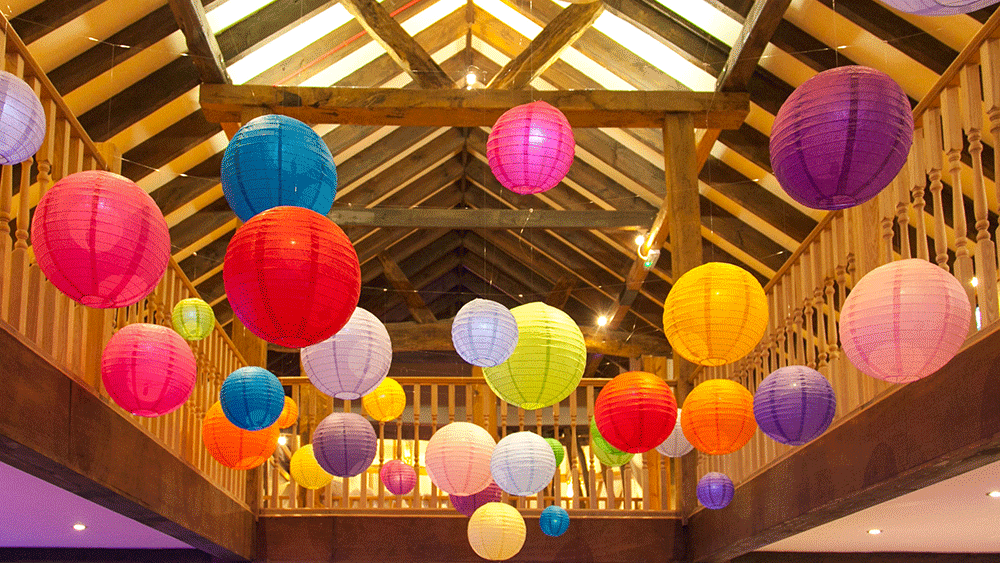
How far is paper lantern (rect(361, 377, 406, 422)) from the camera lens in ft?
19.7

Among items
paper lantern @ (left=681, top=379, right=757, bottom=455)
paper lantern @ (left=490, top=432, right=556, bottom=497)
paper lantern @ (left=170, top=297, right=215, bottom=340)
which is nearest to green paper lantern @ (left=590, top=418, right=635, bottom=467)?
paper lantern @ (left=490, top=432, right=556, bottom=497)

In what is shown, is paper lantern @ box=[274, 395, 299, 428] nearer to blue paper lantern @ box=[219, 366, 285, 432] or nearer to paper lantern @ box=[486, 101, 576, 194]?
blue paper lantern @ box=[219, 366, 285, 432]

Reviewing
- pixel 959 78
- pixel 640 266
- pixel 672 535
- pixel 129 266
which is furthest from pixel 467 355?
pixel 640 266

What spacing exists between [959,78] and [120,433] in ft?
11.9

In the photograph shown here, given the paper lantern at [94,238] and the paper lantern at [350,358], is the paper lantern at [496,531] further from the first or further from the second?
the paper lantern at [94,238]

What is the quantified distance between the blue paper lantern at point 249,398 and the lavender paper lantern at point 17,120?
160cm

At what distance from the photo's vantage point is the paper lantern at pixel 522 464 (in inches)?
185

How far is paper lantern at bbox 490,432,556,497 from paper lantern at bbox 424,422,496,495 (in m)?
0.07

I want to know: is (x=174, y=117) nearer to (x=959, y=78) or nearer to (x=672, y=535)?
(x=672, y=535)

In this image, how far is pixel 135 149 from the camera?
7125 mm

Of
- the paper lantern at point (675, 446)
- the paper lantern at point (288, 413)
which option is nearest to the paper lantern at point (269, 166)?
the paper lantern at point (288, 413)

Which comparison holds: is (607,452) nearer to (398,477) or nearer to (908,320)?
(398,477)

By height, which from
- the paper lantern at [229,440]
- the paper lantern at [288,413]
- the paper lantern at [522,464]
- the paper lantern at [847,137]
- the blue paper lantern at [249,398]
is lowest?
the paper lantern at [522,464]

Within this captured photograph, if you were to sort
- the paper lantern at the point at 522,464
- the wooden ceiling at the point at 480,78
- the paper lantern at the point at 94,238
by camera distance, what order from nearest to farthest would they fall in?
the paper lantern at the point at 94,238 → the paper lantern at the point at 522,464 → the wooden ceiling at the point at 480,78
